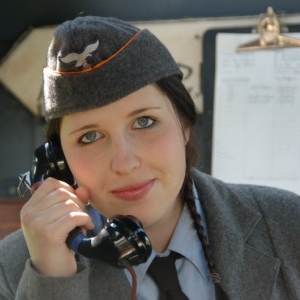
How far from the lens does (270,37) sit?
5.69ft

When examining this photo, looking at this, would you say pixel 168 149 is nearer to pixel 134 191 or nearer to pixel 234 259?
pixel 134 191

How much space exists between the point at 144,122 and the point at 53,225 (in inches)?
10.7

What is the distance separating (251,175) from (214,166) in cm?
12

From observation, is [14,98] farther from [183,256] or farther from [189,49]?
[183,256]

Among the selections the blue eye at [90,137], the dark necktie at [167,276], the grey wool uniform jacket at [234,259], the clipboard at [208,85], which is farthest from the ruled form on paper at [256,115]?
the blue eye at [90,137]

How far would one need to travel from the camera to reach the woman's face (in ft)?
3.75

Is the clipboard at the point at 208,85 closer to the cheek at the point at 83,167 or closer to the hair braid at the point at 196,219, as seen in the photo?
the hair braid at the point at 196,219

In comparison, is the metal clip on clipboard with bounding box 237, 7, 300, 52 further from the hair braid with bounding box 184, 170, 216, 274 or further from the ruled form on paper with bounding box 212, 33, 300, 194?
the hair braid with bounding box 184, 170, 216, 274

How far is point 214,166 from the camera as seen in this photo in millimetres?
1812

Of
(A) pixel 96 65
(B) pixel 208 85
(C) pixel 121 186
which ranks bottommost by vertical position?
(B) pixel 208 85

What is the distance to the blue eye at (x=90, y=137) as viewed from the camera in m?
1.18

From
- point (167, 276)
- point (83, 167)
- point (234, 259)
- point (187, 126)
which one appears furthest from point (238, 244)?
point (83, 167)

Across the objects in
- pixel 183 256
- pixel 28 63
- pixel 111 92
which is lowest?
pixel 183 256

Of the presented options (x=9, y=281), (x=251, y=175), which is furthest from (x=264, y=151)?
(x=9, y=281)
